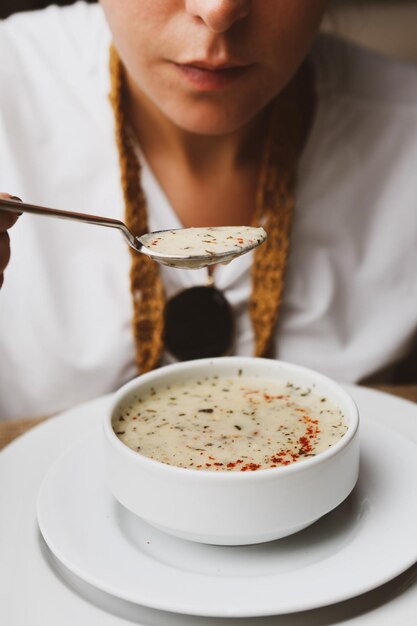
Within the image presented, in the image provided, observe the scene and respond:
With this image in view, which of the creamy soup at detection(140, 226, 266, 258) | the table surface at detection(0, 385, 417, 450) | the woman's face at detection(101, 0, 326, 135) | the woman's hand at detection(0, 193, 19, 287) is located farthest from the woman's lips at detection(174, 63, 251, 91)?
the table surface at detection(0, 385, 417, 450)

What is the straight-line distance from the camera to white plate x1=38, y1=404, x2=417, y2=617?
0.50 m

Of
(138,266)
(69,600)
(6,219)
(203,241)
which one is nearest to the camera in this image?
(69,600)

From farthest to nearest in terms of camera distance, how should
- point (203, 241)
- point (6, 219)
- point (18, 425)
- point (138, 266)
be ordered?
point (138, 266) < point (18, 425) < point (203, 241) < point (6, 219)

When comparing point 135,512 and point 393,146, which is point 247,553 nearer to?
point 135,512

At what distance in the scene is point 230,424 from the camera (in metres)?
0.67

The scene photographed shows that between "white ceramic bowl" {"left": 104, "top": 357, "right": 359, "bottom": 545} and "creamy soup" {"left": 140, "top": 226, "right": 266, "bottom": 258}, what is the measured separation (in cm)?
20

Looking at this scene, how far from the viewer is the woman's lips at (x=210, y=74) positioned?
2.83 ft

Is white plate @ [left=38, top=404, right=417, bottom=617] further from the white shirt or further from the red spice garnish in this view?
the white shirt

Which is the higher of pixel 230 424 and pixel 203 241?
pixel 203 241

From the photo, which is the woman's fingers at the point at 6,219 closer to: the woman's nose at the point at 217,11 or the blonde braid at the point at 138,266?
the woman's nose at the point at 217,11

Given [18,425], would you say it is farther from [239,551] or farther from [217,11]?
[217,11]

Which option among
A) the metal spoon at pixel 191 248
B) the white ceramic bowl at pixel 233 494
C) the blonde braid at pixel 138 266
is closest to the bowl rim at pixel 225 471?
the white ceramic bowl at pixel 233 494

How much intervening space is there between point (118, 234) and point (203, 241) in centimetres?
42

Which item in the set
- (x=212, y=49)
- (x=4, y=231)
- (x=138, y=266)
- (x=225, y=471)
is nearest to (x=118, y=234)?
(x=138, y=266)
